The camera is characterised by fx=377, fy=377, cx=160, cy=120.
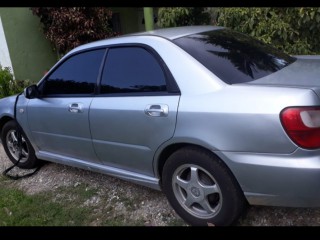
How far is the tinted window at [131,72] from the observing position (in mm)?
3135

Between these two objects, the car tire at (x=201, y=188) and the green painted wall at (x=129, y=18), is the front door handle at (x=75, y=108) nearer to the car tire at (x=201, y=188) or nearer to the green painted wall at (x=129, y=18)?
the car tire at (x=201, y=188)

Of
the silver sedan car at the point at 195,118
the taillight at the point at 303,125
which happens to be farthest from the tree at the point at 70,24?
the taillight at the point at 303,125

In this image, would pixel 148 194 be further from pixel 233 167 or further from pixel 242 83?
pixel 242 83

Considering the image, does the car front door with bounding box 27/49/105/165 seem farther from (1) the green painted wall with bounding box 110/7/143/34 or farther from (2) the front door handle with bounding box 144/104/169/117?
(1) the green painted wall with bounding box 110/7/143/34

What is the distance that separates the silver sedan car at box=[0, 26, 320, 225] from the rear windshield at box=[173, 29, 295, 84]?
0.01 metres

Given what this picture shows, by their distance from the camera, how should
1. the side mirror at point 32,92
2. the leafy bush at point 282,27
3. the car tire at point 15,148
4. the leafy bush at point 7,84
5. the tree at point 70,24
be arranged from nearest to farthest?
the side mirror at point 32,92
the car tire at point 15,148
the leafy bush at point 282,27
the leafy bush at point 7,84
the tree at point 70,24

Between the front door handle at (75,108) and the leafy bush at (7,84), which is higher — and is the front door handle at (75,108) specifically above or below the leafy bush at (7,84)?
above

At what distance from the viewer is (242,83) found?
2805mm

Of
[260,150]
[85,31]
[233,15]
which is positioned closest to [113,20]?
[85,31]

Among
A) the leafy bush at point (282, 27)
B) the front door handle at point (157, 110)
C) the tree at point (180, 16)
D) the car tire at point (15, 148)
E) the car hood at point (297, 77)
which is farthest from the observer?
the tree at point (180, 16)

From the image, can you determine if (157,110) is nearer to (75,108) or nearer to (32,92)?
(75,108)

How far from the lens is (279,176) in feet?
8.25

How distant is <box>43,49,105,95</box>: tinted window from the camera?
144 inches

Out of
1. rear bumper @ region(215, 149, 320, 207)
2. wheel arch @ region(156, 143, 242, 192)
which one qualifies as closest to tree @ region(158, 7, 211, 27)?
wheel arch @ region(156, 143, 242, 192)
